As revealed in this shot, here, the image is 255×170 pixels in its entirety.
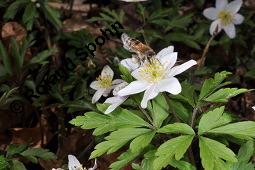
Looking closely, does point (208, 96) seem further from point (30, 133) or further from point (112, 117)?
point (30, 133)

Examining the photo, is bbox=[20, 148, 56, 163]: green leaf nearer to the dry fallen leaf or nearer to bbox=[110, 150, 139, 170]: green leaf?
bbox=[110, 150, 139, 170]: green leaf

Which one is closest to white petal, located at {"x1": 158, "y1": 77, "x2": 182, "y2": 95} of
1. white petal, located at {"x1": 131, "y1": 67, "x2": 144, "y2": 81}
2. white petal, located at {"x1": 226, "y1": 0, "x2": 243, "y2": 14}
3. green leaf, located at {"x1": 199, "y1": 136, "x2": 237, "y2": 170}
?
white petal, located at {"x1": 131, "y1": 67, "x2": 144, "y2": 81}

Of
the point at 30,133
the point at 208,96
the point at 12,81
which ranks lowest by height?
the point at 30,133

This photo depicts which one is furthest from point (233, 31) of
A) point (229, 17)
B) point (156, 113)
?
point (156, 113)

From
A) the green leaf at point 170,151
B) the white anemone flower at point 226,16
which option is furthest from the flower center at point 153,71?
the white anemone flower at point 226,16

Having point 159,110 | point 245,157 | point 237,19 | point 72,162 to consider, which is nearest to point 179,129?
point 159,110

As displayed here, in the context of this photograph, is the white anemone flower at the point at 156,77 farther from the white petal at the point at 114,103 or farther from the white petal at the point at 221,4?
the white petal at the point at 221,4

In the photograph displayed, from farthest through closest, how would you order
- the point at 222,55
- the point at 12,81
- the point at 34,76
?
the point at 222,55 < the point at 34,76 < the point at 12,81

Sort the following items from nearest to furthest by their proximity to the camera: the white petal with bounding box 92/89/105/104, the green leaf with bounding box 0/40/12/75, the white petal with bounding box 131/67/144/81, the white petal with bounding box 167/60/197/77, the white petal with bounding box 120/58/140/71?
the white petal with bounding box 167/60/197/77, the white petal with bounding box 131/67/144/81, the white petal with bounding box 120/58/140/71, the white petal with bounding box 92/89/105/104, the green leaf with bounding box 0/40/12/75
